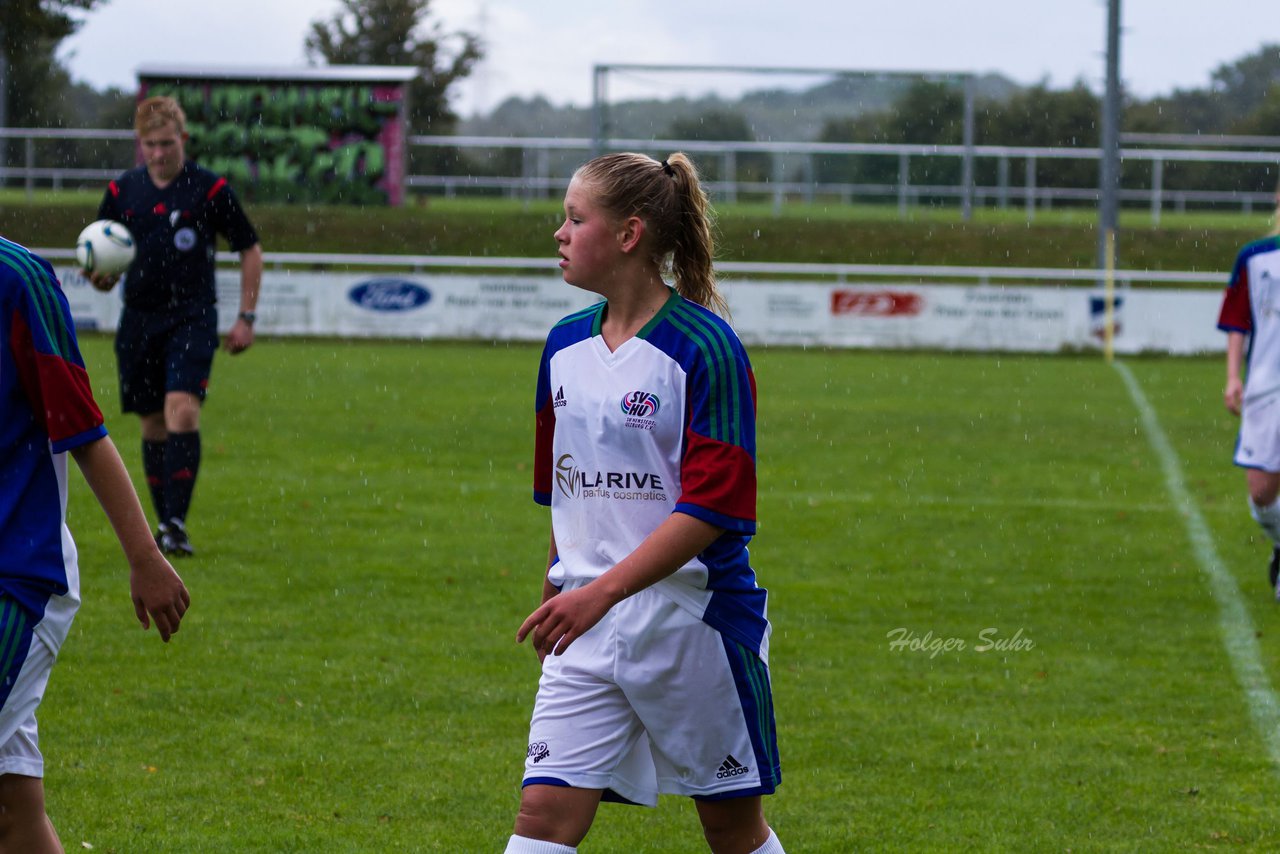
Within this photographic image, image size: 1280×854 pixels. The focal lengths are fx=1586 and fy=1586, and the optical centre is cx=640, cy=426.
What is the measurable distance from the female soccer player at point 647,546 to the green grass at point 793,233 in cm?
2652

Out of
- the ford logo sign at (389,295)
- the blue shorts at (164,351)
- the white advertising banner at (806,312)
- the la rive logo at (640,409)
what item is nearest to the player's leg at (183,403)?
the blue shorts at (164,351)

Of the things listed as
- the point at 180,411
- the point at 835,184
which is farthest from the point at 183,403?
the point at 835,184

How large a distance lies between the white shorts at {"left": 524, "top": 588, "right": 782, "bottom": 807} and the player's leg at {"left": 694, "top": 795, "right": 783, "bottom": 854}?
54mm

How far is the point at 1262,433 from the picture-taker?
7188 mm

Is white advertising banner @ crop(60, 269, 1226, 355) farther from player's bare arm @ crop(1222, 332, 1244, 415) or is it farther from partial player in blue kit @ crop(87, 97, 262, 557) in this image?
player's bare arm @ crop(1222, 332, 1244, 415)

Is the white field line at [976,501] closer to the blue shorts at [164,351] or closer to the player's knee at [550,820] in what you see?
the blue shorts at [164,351]

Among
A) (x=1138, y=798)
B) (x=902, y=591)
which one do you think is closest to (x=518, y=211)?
(x=902, y=591)

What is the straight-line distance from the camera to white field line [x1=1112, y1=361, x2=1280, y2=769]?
546 centimetres

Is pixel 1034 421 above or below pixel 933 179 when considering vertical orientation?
below

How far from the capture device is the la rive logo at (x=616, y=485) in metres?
3.02

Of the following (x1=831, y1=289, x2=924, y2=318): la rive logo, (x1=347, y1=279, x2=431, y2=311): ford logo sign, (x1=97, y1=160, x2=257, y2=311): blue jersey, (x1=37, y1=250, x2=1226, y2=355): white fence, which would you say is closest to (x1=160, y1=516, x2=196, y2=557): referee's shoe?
(x1=97, y1=160, x2=257, y2=311): blue jersey

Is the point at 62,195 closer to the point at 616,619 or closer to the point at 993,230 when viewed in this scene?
the point at 993,230

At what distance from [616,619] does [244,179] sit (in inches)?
1274

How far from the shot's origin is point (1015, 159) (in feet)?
115
